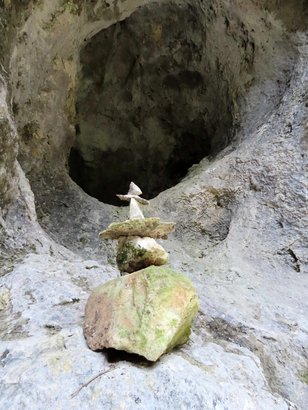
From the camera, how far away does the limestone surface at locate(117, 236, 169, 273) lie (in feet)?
5.29

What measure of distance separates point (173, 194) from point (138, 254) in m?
2.01

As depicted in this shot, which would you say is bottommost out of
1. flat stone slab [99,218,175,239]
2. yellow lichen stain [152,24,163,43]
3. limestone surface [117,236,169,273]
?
limestone surface [117,236,169,273]

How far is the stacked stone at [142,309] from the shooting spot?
1.30m

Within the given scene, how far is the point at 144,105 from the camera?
519 centimetres

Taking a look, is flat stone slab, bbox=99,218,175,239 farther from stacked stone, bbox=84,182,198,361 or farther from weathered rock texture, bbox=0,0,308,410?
weathered rock texture, bbox=0,0,308,410

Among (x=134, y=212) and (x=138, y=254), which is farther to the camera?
(x=134, y=212)

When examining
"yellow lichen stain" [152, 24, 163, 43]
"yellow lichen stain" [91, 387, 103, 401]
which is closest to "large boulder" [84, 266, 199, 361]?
"yellow lichen stain" [91, 387, 103, 401]

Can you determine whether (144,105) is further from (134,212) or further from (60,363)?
(60,363)

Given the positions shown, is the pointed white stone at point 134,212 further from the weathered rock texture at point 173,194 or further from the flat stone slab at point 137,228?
the weathered rock texture at point 173,194

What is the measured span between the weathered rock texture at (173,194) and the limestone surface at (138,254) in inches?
10.1

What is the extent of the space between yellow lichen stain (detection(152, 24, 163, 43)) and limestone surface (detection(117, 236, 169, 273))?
3.73 meters

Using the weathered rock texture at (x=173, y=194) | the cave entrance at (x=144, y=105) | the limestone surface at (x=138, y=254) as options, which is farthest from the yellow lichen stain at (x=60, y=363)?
the cave entrance at (x=144, y=105)

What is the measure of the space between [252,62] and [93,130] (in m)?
2.17

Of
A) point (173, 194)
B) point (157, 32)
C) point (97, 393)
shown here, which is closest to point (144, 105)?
point (157, 32)
